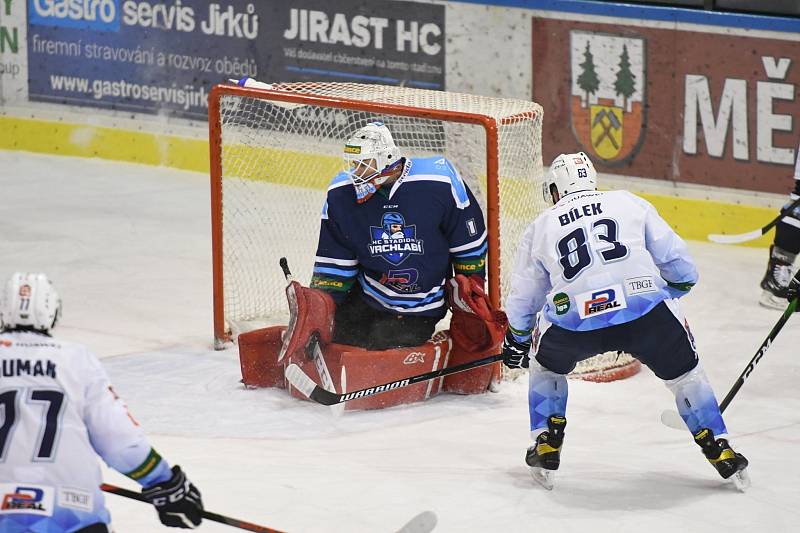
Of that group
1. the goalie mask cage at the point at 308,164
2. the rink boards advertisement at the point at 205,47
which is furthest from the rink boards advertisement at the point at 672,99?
the goalie mask cage at the point at 308,164

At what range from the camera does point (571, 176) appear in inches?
171

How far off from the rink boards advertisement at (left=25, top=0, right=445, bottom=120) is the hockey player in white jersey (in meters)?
5.21

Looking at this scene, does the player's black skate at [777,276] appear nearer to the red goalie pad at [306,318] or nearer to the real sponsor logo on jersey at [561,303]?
the red goalie pad at [306,318]

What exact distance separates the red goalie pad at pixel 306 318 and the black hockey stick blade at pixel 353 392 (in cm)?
8

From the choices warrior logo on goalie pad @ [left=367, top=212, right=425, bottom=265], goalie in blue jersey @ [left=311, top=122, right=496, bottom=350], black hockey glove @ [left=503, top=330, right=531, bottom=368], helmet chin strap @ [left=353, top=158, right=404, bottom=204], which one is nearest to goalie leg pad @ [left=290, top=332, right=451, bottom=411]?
goalie in blue jersey @ [left=311, top=122, right=496, bottom=350]

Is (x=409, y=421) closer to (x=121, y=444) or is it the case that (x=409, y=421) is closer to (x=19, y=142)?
(x=121, y=444)

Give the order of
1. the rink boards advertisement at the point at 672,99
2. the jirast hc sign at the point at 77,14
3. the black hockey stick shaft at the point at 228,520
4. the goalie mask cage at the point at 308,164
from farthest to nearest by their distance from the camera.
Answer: the jirast hc sign at the point at 77,14 < the rink boards advertisement at the point at 672,99 < the goalie mask cage at the point at 308,164 < the black hockey stick shaft at the point at 228,520

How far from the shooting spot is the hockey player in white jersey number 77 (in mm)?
4195

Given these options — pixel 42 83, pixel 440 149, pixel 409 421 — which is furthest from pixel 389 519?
pixel 42 83

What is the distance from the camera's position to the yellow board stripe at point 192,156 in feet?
23.3

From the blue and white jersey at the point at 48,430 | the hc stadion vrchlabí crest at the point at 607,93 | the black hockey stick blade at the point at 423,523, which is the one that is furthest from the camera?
the hc stadion vrchlabí crest at the point at 607,93

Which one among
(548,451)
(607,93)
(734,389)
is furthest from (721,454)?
(607,93)

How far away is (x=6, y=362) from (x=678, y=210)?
495 centimetres

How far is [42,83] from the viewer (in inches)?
369
